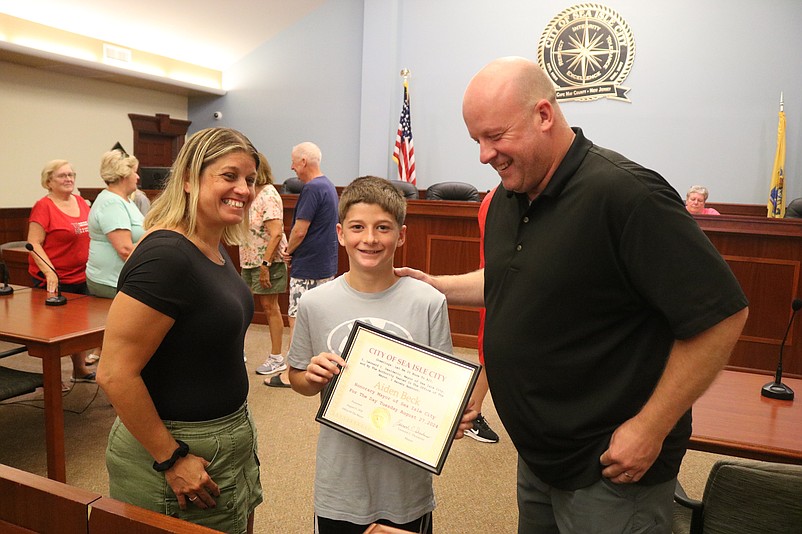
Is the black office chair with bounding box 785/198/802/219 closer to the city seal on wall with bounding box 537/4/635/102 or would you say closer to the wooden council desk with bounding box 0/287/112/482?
the city seal on wall with bounding box 537/4/635/102

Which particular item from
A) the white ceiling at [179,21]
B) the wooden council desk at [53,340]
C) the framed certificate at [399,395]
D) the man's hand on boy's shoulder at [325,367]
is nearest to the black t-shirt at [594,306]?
the framed certificate at [399,395]

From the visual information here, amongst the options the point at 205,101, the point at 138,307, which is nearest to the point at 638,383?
the point at 138,307

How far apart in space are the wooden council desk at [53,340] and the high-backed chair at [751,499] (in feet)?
8.12

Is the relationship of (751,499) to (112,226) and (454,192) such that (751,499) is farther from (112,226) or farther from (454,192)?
(454,192)

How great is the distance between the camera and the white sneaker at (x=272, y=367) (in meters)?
4.36

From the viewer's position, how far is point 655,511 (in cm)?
120

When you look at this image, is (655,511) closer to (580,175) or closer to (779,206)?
(580,175)

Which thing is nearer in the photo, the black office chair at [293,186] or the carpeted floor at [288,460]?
the carpeted floor at [288,460]

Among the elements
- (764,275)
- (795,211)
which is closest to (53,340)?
(764,275)

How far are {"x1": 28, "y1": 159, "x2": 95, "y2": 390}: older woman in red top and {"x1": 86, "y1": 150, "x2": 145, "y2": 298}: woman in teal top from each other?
1.45ft

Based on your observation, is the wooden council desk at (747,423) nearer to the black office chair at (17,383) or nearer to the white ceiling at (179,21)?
the black office chair at (17,383)

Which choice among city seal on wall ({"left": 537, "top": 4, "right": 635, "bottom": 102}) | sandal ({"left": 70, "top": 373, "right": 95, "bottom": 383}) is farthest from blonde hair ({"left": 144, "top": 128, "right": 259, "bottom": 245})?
city seal on wall ({"left": 537, "top": 4, "right": 635, "bottom": 102})

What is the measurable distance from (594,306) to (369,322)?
0.56m

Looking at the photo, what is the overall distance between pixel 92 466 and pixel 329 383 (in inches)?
88.0
